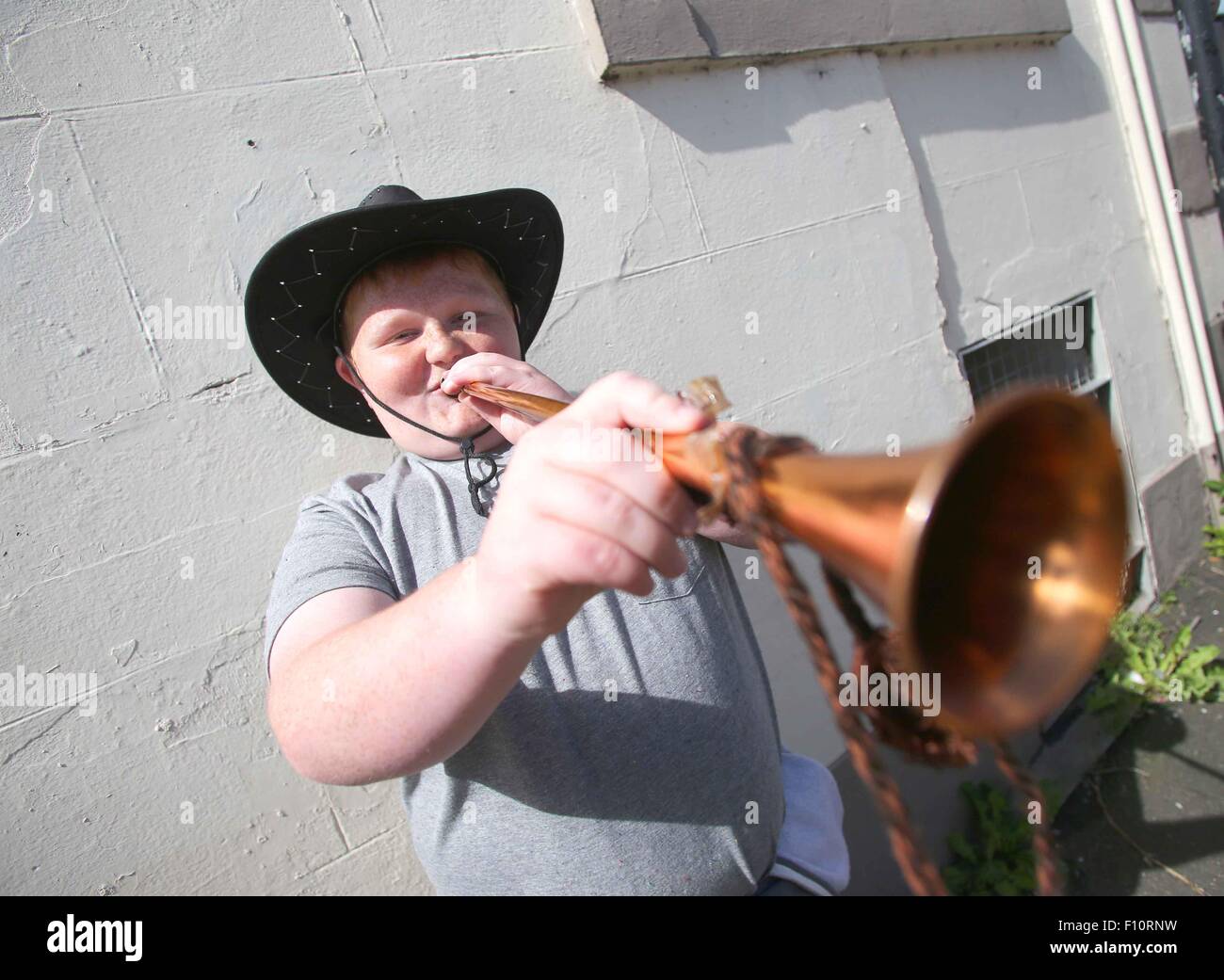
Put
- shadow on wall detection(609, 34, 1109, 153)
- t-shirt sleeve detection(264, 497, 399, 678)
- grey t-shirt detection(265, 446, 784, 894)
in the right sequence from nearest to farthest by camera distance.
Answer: t-shirt sleeve detection(264, 497, 399, 678), grey t-shirt detection(265, 446, 784, 894), shadow on wall detection(609, 34, 1109, 153)

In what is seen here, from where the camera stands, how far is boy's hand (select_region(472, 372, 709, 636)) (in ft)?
3.10

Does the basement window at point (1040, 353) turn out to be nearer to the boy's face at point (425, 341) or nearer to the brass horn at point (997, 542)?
the boy's face at point (425, 341)

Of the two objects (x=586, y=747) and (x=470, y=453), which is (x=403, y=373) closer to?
(x=470, y=453)

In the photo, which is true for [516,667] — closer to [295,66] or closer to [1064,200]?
[295,66]

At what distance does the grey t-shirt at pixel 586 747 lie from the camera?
150cm

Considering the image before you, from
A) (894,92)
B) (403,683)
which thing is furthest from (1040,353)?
(403,683)

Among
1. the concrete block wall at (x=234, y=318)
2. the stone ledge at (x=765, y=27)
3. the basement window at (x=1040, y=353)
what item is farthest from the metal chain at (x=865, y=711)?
the basement window at (x=1040, y=353)

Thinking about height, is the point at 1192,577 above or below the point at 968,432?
above

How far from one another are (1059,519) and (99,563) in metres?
2.08

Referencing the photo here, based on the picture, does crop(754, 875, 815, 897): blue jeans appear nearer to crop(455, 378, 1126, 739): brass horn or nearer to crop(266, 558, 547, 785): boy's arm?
crop(266, 558, 547, 785): boy's arm

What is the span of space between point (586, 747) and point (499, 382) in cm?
75

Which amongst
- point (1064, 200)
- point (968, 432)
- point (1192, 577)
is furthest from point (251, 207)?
point (1192, 577)

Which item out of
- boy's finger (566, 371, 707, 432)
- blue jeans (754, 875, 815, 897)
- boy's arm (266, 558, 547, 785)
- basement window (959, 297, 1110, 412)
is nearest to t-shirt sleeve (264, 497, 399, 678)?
boy's arm (266, 558, 547, 785)

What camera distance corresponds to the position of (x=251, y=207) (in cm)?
214
